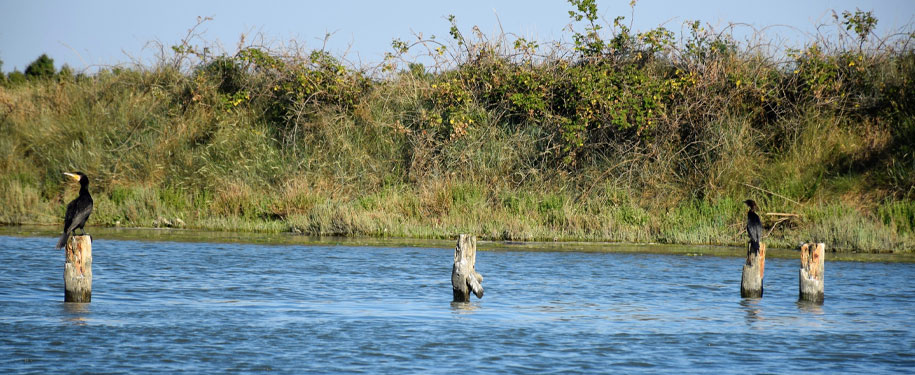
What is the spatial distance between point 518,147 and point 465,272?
10765 millimetres

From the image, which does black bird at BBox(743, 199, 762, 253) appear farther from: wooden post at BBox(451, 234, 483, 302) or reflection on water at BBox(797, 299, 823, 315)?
wooden post at BBox(451, 234, 483, 302)

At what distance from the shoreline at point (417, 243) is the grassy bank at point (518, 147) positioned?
490mm

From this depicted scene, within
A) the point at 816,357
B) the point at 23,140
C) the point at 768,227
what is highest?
the point at 23,140

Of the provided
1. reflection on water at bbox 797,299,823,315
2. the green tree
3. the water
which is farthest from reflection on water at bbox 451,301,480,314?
the green tree

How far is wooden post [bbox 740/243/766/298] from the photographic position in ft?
41.5

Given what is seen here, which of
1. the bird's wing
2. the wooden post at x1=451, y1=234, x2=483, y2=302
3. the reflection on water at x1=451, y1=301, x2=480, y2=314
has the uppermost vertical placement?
the bird's wing

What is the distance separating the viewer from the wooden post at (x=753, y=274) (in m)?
12.7

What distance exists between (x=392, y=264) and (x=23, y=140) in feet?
43.8

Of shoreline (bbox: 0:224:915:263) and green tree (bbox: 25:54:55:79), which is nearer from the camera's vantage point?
shoreline (bbox: 0:224:915:263)

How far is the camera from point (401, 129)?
922 inches

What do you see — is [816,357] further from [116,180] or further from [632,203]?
[116,180]

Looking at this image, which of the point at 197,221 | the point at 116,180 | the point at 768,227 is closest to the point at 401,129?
the point at 197,221

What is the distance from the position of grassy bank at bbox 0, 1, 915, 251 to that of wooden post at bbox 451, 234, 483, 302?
292 inches

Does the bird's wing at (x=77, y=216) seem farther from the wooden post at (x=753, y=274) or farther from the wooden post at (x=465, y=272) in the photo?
the wooden post at (x=753, y=274)
